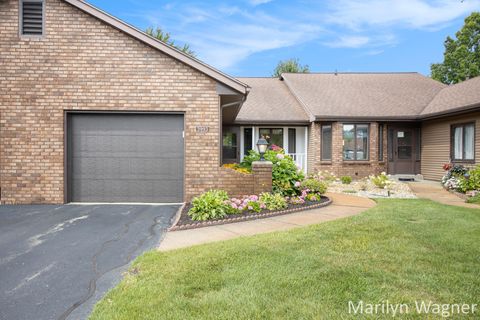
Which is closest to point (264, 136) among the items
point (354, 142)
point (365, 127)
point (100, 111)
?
point (354, 142)

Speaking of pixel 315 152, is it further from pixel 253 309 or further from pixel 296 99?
pixel 253 309

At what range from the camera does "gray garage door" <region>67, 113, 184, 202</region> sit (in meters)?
7.46

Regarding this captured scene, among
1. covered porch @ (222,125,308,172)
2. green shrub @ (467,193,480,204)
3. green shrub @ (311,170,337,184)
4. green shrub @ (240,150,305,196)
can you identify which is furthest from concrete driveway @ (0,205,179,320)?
covered porch @ (222,125,308,172)

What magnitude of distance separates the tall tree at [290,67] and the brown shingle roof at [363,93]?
2008cm

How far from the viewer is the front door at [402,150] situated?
1480 centimetres

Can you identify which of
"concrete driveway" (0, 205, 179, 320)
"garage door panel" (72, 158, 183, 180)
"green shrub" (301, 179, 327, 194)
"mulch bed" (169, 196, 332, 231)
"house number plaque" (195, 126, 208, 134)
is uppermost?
"house number plaque" (195, 126, 208, 134)

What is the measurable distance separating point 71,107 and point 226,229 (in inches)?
198

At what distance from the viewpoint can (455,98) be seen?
1326 cm

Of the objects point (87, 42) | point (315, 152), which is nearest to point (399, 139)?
point (315, 152)

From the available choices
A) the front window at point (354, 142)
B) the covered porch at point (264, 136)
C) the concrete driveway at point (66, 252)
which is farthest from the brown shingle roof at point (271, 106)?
the concrete driveway at point (66, 252)

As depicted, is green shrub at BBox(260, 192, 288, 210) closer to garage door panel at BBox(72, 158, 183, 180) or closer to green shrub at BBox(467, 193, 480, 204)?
garage door panel at BBox(72, 158, 183, 180)

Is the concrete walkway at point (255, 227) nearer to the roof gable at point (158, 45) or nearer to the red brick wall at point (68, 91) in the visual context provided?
the red brick wall at point (68, 91)

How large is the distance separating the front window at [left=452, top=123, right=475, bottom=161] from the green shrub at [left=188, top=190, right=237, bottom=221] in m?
11.0

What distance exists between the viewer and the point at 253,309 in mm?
2436
